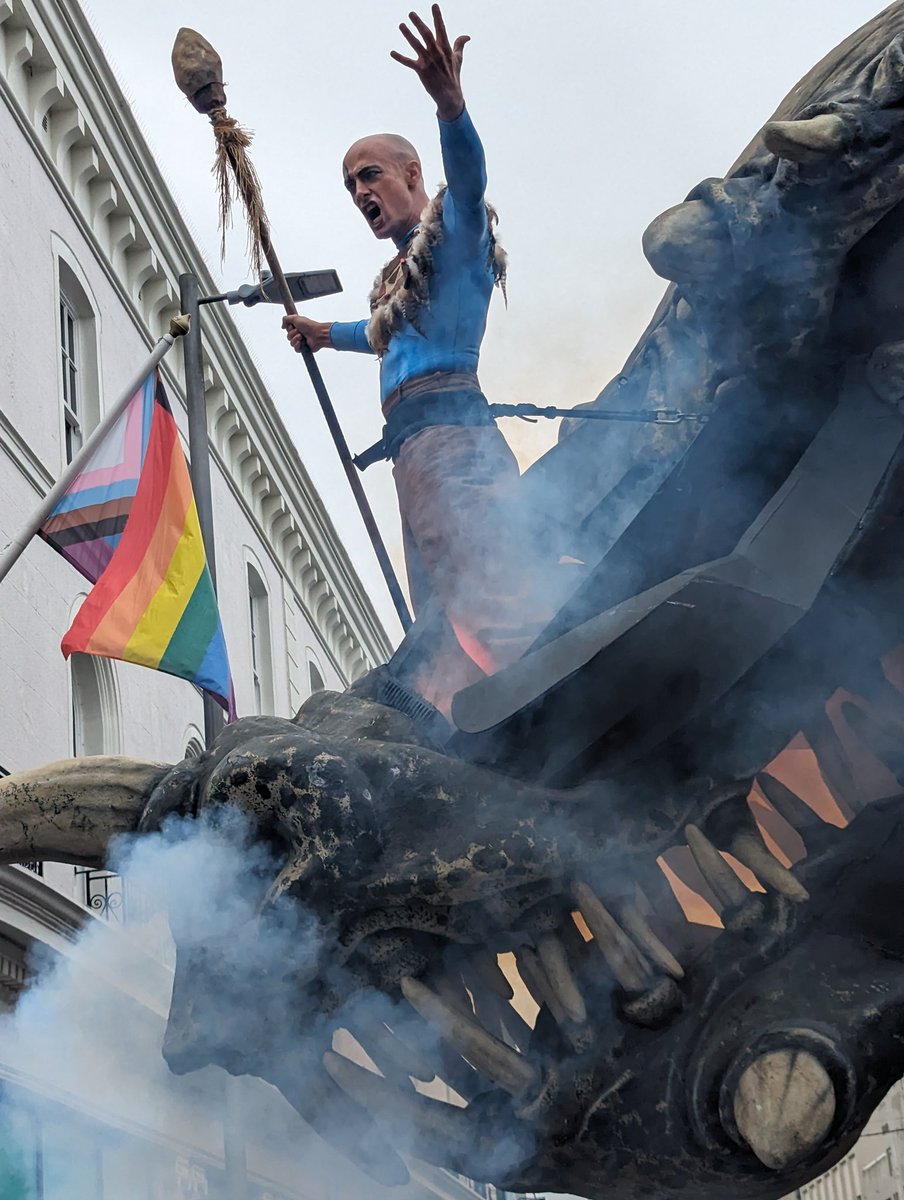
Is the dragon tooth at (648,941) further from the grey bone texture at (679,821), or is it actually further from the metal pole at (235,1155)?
the metal pole at (235,1155)

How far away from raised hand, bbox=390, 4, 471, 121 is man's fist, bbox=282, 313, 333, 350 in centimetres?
110

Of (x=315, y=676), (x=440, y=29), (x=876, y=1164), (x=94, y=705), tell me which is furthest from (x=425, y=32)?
(x=315, y=676)

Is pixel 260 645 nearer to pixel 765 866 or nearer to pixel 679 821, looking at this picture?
pixel 679 821

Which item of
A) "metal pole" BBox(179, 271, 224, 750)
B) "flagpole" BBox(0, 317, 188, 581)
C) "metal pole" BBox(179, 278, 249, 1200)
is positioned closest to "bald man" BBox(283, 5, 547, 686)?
"flagpole" BBox(0, 317, 188, 581)

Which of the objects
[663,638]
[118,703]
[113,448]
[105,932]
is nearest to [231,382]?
[118,703]

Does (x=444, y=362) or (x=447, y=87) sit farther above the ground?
(x=447, y=87)

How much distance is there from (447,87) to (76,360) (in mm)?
15894

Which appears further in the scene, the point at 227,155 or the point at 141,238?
the point at 141,238

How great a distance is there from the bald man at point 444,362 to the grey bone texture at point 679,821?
49 cm

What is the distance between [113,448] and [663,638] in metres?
8.27

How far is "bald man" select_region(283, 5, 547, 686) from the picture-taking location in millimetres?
4176

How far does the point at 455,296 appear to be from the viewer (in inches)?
181

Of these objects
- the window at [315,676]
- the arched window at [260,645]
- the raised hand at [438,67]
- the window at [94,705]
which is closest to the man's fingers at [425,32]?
the raised hand at [438,67]

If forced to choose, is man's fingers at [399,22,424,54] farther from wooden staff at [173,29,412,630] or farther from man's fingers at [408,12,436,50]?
wooden staff at [173,29,412,630]
